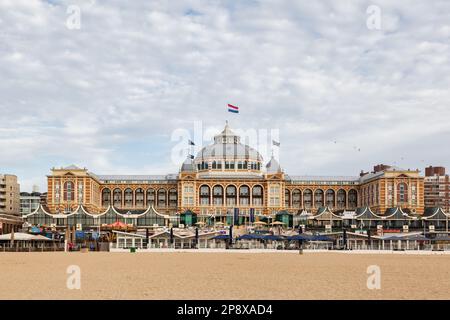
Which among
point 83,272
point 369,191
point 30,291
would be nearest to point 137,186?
point 369,191

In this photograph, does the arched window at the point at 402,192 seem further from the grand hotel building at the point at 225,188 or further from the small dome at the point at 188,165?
the small dome at the point at 188,165

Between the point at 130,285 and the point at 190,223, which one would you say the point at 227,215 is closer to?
the point at 190,223

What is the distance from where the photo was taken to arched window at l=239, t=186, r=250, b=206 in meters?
190

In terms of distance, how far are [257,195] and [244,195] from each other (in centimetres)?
366

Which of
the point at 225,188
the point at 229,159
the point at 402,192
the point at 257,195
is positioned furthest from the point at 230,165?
the point at 402,192

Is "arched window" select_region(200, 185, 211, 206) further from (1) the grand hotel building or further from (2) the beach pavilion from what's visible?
(2) the beach pavilion

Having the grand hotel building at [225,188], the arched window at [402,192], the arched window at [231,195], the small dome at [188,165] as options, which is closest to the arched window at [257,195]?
the grand hotel building at [225,188]

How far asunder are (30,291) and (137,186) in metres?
163

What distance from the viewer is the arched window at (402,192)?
593 ft

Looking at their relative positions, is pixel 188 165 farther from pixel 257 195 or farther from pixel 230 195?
pixel 257 195

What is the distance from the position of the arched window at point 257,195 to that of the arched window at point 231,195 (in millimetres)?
5355

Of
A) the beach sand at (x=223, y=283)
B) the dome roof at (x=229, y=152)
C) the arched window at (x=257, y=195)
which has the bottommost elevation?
the beach sand at (x=223, y=283)

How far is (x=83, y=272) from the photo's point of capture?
50.9 meters
